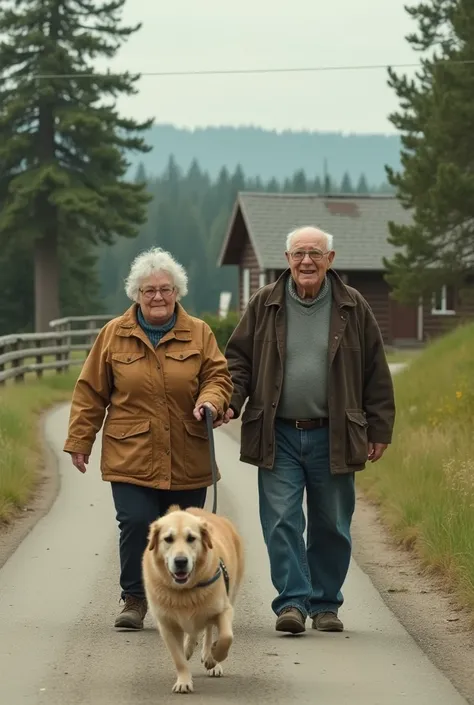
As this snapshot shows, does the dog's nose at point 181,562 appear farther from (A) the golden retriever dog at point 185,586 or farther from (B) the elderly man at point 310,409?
(B) the elderly man at point 310,409

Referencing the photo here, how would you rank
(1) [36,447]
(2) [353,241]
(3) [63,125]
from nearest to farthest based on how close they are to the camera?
(1) [36,447]
(3) [63,125]
(2) [353,241]

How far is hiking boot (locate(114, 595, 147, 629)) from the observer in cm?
836

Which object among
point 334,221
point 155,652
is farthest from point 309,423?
point 334,221

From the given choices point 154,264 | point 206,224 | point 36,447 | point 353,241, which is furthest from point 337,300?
point 206,224

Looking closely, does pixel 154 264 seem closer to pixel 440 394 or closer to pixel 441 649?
pixel 441 649

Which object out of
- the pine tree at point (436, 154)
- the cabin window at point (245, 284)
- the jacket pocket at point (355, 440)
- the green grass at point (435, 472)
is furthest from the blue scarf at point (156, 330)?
the cabin window at point (245, 284)

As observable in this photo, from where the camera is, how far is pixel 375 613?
8.94 m

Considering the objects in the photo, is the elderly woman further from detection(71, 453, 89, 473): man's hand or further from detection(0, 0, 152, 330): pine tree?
detection(0, 0, 152, 330): pine tree

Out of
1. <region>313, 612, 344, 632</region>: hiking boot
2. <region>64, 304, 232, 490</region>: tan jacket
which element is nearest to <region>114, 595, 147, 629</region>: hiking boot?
<region>64, 304, 232, 490</region>: tan jacket

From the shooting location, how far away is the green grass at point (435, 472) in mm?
10188

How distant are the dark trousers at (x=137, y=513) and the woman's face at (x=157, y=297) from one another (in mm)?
924

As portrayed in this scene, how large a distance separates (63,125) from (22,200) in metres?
2.56

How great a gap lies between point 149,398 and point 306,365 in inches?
35.3

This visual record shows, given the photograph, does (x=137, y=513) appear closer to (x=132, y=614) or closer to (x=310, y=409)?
(x=132, y=614)
